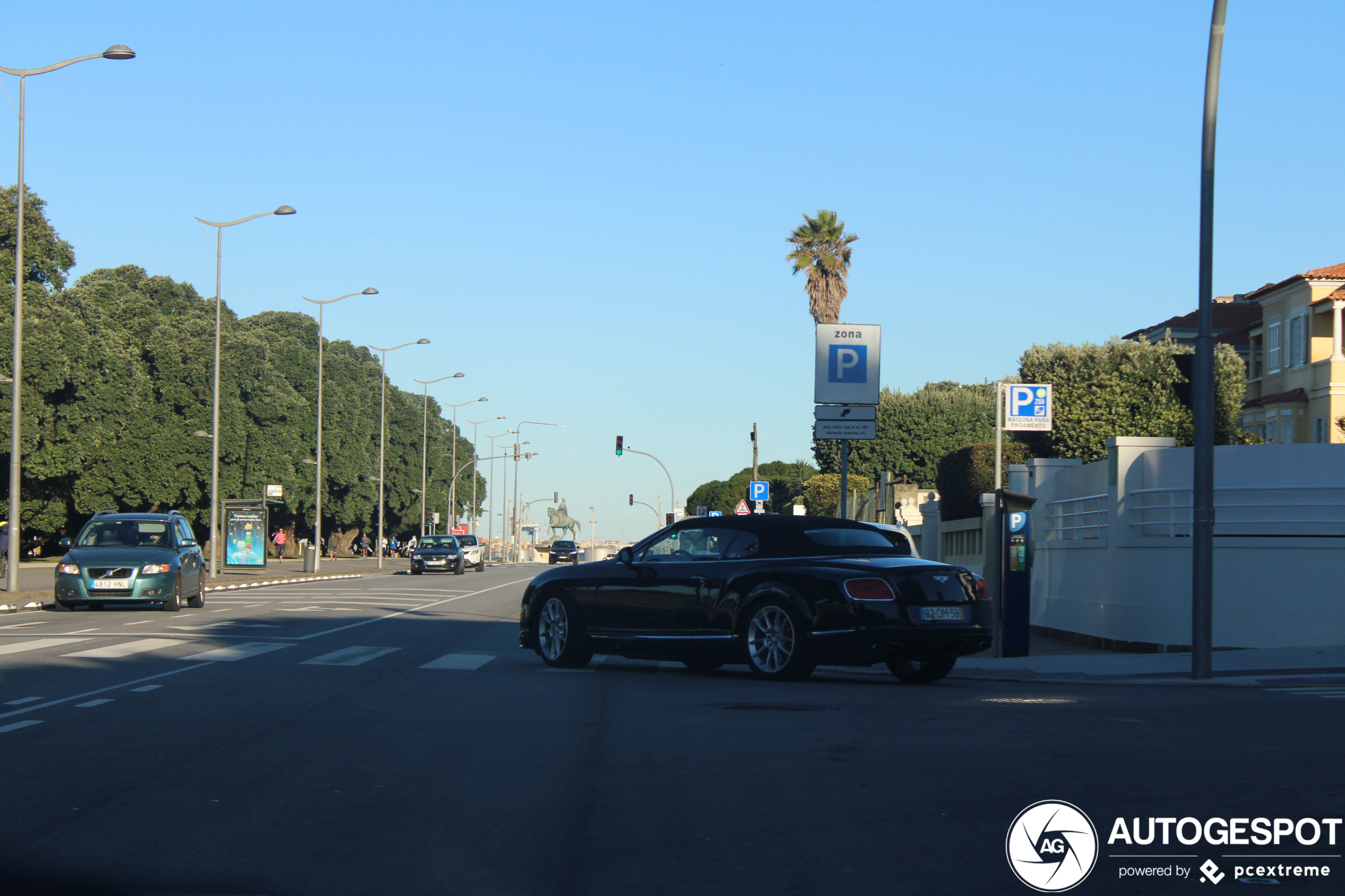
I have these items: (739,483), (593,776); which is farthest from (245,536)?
(739,483)

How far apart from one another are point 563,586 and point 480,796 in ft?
25.3

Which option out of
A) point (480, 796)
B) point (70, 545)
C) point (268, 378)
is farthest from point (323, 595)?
point (268, 378)

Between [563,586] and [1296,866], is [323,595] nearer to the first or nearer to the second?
[563,586]

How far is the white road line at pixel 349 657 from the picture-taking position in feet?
46.9

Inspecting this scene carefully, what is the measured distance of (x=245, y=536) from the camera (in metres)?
46.8

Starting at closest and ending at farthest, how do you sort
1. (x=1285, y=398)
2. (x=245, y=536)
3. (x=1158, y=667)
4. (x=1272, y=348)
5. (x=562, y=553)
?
(x=1158, y=667) < (x=245, y=536) < (x=1285, y=398) < (x=1272, y=348) < (x=562, y=553)

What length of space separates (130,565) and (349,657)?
32.3ft

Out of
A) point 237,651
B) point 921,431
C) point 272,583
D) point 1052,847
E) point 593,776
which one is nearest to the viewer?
point 1052,847

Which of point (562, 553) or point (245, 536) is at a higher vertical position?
point (245, 536)

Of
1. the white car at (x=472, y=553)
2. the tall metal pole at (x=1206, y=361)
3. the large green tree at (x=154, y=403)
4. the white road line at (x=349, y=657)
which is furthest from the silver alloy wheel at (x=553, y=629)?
the white car at (x=472, y=553)

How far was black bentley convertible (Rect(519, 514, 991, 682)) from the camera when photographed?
12.5 meters

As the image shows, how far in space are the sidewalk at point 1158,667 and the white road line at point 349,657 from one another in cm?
603

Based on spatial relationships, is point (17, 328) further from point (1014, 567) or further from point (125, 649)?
point (1014, 567)

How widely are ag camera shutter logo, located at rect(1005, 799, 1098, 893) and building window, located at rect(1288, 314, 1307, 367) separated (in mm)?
45667
